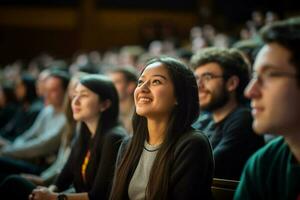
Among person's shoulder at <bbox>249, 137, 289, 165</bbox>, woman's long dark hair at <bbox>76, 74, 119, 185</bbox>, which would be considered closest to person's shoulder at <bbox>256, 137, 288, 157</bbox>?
person's shoulder at <bbox>249, 137, 289, 165</bbox>

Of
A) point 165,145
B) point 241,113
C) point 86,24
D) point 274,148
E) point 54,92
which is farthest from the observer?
point 86,24

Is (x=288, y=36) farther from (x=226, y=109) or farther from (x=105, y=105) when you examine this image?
(x=105, y=105)

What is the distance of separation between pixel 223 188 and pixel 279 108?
1.93ft

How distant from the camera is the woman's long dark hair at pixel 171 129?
174 centimetres

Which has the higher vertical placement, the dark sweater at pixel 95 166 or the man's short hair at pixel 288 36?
the man's short hair at pixel 288 36

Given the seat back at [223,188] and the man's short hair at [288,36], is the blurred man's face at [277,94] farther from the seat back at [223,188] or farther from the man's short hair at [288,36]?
the seat back at [223,188]

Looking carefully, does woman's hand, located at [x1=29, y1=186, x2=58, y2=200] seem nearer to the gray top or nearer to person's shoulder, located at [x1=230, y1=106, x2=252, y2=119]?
the gray top

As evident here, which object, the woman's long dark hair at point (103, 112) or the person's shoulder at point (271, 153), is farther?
the woman's long dark hair at point (103, 112)

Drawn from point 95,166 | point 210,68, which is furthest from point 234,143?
point 95,166

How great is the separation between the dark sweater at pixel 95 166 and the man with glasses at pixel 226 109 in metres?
0.45

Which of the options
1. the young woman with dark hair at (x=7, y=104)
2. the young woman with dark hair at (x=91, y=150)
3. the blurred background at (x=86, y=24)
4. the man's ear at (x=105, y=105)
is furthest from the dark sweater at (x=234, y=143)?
the blurred background at (x=86, y=24)

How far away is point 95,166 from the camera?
2.24 meters

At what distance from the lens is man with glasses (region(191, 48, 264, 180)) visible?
6.89 ft

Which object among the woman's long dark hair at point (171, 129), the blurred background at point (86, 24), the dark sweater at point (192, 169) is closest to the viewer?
the dark sweater at point (192, 169)
